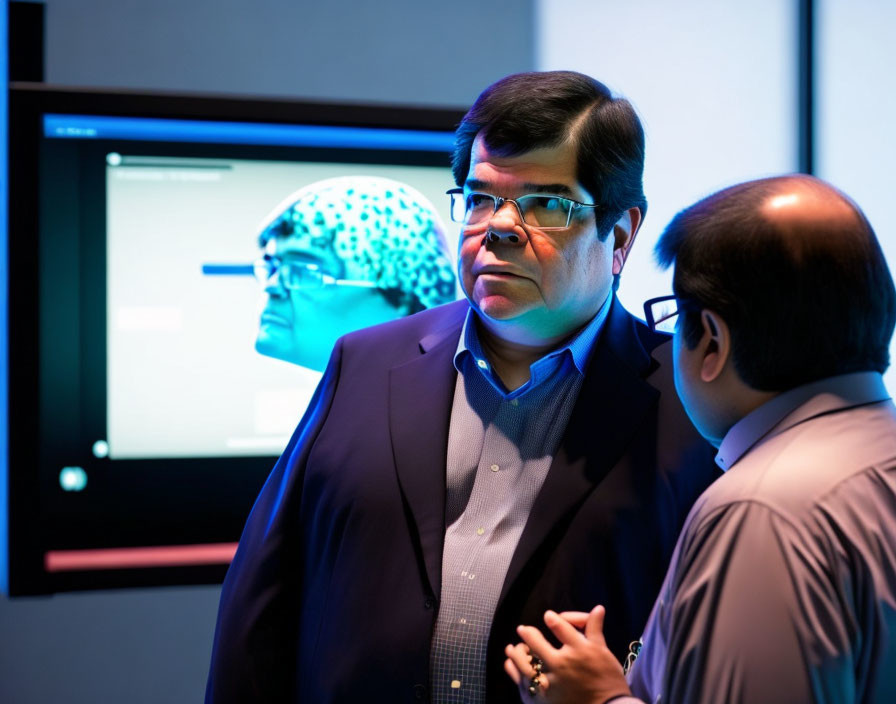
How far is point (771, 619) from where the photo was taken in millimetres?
834

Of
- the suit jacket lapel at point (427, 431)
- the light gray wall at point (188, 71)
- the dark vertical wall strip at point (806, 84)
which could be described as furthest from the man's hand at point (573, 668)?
the dark vertical wall strip at point (806, 84)

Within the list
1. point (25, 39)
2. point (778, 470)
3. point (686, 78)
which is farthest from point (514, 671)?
point (686, 78)

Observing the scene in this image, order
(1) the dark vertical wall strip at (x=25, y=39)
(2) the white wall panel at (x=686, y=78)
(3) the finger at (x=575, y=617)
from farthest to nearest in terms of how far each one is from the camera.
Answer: (2) the white wall panel at (x=686, y=78) → (1) the dark vertical wall strip at (x=25, y=39) → (3) the finger at (x=575, y=617)

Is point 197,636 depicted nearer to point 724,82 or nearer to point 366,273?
point 366,273

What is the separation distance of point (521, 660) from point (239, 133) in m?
1.41

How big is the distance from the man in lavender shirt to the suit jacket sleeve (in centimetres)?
56

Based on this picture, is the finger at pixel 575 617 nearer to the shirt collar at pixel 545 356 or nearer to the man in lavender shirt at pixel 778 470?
the man in lavender shirt at pixel 778 470

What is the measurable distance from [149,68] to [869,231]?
229 centimetres

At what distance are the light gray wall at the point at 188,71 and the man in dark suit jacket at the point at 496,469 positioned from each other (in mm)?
1436

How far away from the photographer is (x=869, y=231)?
3.10ft

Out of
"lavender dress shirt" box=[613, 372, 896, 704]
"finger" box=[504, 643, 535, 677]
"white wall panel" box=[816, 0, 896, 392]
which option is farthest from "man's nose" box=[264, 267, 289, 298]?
"white wall panel" box=[816, 0, 896, 392]

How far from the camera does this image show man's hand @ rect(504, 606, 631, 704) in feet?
3.44

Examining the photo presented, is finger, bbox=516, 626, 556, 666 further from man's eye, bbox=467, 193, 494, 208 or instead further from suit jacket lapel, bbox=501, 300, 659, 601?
man's eye, bbox=467, 193, 494, 208

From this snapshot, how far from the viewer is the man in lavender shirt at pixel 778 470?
2.75 ft
